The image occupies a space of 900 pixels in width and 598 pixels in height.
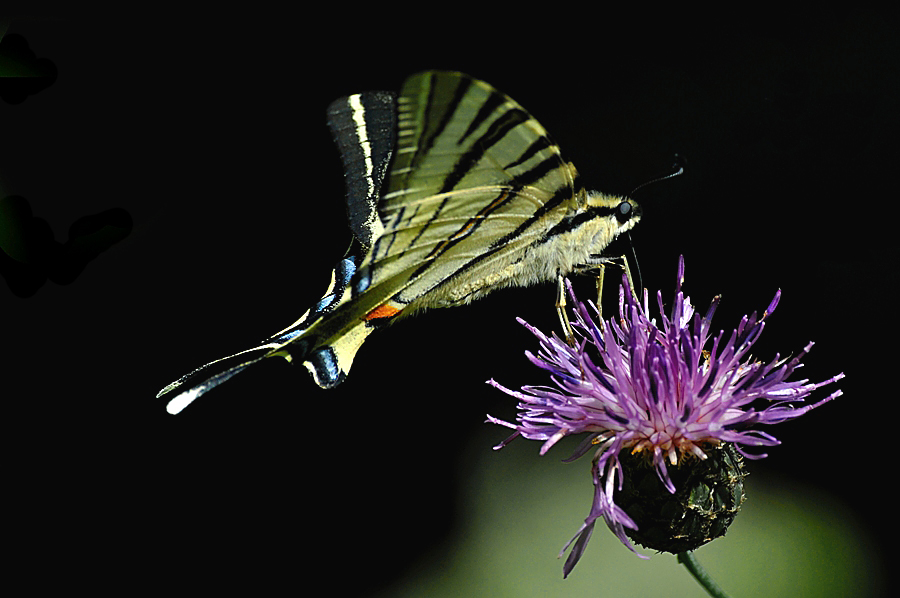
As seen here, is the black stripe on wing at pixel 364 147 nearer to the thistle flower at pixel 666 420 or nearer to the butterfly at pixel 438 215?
the butterfly at pixel 438 215

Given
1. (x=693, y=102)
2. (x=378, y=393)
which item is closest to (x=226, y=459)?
(x=378, y=393)

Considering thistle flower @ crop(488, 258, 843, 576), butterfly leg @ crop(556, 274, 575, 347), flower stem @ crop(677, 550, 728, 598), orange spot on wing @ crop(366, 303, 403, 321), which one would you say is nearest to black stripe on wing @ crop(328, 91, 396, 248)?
orange spot on wing @ crop(366, 303, 403, 321)

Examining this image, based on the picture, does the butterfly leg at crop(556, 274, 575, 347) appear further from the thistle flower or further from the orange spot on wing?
the orange spot on wing

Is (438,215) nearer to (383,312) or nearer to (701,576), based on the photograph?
(383,312)

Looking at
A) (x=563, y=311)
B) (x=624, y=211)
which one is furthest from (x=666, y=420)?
(x=624, y=211)

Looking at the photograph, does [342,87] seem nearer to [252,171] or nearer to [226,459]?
[252,171]

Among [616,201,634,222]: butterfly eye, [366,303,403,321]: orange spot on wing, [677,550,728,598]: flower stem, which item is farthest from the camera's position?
[616,201,634,222]: butterfly eye
